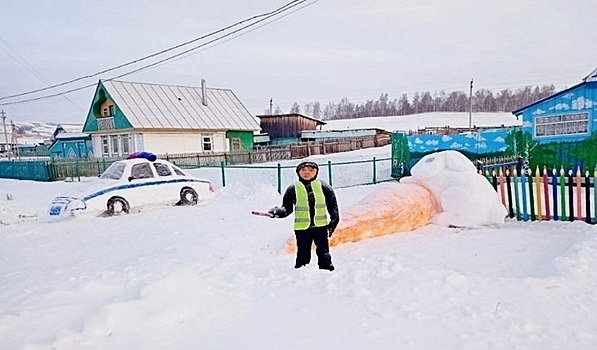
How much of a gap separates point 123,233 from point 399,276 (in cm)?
578

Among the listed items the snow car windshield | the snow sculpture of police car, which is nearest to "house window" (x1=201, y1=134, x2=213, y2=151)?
the snow sculpture of police car

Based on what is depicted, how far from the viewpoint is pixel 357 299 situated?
4055mm

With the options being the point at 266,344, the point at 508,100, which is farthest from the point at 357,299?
the point at 508,100

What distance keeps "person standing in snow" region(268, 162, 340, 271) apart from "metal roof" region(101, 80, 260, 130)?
2672 cm

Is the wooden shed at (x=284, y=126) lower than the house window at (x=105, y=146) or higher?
higher

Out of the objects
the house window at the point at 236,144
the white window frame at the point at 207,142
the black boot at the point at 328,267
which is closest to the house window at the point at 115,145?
the white window frame at the point at 207,142

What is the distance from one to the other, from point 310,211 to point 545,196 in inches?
212

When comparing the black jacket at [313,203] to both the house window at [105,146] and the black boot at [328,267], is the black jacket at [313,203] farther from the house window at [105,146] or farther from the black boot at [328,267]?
the house window at [105,146]

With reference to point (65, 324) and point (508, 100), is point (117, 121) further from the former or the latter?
point (508, 100)

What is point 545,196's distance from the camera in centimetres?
820

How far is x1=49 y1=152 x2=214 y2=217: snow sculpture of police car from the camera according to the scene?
10.3 metres

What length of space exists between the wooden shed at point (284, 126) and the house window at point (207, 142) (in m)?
15.2

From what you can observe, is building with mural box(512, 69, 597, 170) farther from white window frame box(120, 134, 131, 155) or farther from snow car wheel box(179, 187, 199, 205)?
white window frame box(120, 134, 131, 155)

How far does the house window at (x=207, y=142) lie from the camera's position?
3372cm
